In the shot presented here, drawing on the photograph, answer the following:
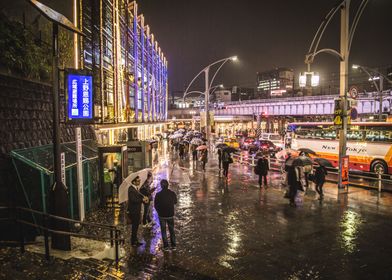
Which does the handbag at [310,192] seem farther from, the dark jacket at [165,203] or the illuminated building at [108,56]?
the illuminated building at [108,56]

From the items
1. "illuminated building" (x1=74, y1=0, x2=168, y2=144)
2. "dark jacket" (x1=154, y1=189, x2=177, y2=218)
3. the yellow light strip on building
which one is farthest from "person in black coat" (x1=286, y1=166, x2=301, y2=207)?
the yellow light strip on building

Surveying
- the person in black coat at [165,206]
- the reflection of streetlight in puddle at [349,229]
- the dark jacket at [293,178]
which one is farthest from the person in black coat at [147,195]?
the dark jacket at [293,178]

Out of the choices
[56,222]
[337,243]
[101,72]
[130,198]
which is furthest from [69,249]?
[101,72]

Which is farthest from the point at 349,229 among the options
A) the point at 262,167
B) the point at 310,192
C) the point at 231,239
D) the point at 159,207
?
the point at 262,167

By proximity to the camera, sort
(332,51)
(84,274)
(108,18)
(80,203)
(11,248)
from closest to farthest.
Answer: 1. (84,274)
2. (11,248)
3. (80,203)
4. (332,51)
5. (108,18)

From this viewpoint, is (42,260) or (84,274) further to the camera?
(42,260)

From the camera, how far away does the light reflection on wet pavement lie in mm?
7133

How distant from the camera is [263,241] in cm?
909

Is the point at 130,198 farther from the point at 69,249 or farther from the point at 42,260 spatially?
the point at 42,260

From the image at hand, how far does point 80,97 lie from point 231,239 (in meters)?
6.77

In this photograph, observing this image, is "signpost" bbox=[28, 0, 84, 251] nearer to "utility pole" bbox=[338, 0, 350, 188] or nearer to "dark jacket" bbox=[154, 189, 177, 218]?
"dark jacket" bbox=[154, 189, 177, 218]

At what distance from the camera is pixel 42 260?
276 inches

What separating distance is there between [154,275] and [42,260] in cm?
250

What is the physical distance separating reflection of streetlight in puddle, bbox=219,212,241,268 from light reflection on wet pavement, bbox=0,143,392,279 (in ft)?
0.09
